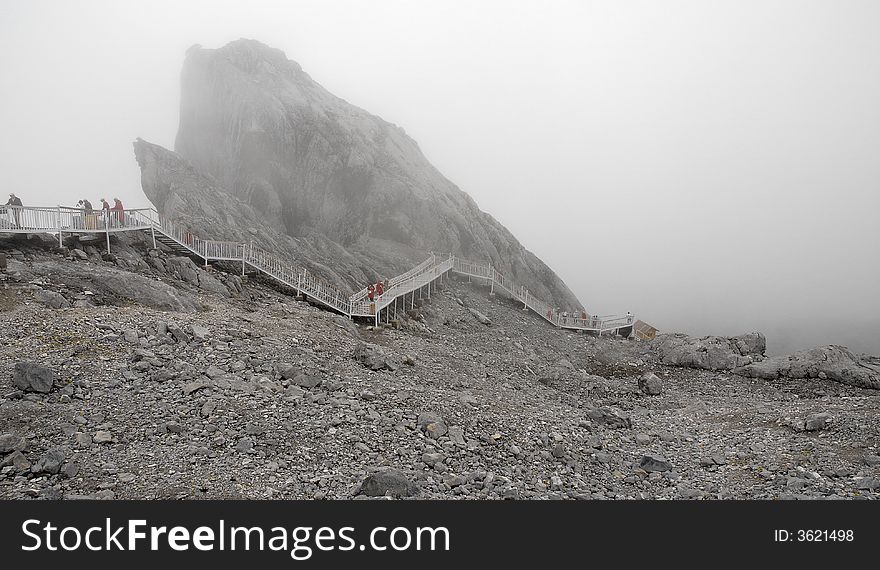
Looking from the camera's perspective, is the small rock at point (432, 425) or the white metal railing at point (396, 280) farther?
the white metal railing at point (396, 280)

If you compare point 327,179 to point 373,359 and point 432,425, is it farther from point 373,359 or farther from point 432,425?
point 432,425

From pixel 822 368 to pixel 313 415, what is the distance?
26.3m

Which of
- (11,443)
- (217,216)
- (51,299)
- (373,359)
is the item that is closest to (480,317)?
(373,359)

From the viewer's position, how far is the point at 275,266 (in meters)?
Answer: 31.2

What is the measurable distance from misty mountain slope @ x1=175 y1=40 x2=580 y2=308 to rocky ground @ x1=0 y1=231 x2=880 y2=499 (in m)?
22.7

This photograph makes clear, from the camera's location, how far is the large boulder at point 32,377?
12.4m

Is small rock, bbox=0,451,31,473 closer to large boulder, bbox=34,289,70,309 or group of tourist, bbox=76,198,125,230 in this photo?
large boulder, bbox=34,289,70,309

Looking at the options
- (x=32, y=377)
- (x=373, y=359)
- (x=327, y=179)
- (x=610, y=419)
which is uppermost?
(x=327, y=179)

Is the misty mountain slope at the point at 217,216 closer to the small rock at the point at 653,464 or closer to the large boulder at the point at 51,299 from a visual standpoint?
the large boulder at the point at 51,299

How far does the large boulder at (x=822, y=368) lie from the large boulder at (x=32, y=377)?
3111 centimetres

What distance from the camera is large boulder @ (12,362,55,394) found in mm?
12383

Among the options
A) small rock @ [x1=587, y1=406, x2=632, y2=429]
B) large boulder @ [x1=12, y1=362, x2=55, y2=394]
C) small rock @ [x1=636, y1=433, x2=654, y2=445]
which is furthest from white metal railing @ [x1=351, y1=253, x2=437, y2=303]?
small rock @ [x1=636, y1=433, x2=654, y2=445]

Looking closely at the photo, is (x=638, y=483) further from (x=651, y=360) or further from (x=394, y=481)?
(x=651, y=360)

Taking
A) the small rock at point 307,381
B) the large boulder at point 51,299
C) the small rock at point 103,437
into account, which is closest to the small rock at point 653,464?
the small rock at point 307,381
